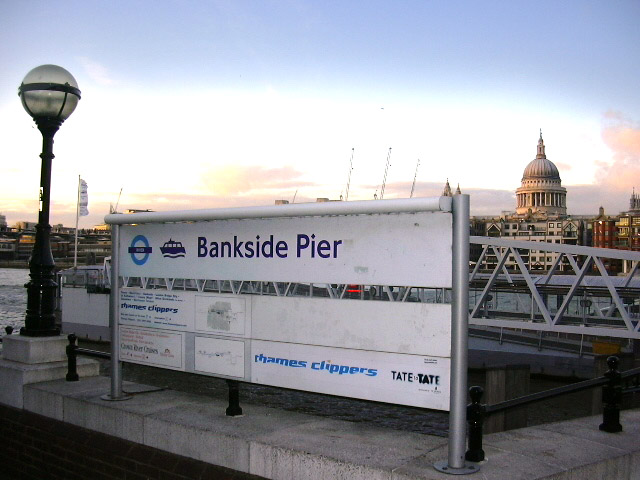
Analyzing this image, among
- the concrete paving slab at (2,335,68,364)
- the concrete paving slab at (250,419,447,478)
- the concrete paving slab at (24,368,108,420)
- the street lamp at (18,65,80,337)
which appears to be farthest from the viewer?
the street lamp at (18,65,80,337)

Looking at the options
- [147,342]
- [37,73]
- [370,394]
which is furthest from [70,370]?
[370,394]

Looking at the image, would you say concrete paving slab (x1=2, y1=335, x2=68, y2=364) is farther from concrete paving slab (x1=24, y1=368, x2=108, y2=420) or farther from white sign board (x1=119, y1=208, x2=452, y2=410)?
white sign board (x1=119, y1=208, x2=452, y2=410)

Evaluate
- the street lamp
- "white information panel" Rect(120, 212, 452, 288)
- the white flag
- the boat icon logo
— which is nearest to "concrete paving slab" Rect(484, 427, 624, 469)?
"white information panel" Rect(120, 212, 452, 288)

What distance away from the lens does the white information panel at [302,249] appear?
4531mm

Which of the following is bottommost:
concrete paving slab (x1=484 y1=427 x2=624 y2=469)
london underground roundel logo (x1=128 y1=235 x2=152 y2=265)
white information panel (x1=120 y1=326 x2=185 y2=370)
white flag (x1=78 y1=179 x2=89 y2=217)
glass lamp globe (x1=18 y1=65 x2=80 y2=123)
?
concrete paving slab (x1=484 y1=427 x2=624 y2=469)

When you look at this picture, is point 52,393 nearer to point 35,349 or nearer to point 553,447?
point 35,349

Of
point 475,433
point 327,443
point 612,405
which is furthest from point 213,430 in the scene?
point 612,405

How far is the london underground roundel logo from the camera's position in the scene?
6316 mm


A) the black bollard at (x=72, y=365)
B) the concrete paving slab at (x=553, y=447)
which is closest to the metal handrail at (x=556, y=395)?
the concrete paving slab at (x=553, y=447)

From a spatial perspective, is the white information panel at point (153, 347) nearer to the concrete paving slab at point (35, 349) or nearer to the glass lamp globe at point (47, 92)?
the concrete paving slab at point (35, 349)

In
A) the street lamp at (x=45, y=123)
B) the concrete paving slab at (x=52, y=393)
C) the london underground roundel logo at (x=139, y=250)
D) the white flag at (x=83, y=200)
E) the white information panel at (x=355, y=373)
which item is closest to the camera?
the white information panel at (x=355, y=373)

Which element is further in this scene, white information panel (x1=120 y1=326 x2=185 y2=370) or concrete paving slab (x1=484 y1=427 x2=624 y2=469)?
white information panel (x1=120 y1=326 x2=185 y2=370)

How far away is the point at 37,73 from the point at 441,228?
637 centimetres

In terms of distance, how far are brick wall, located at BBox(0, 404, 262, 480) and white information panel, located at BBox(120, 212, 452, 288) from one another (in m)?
1.51
